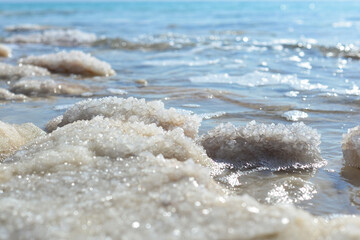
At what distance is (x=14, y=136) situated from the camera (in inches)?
120

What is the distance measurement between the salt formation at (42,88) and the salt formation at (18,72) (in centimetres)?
74

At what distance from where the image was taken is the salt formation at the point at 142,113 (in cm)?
311

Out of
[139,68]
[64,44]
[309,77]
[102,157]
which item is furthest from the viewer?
[64,44]

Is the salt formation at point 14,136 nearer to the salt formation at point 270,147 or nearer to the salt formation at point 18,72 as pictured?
the salt formation at point 270,147

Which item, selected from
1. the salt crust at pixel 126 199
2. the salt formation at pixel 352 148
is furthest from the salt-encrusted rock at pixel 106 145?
the salt formation at pixel 352 148

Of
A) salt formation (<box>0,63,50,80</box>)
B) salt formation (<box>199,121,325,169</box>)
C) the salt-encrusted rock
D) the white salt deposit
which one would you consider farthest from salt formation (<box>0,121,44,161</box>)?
salt formation (<box>0,63,50,80</box>)

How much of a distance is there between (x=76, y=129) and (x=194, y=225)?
131 cm

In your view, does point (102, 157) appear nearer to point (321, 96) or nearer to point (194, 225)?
point (194, 225)

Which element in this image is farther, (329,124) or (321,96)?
(321,96)

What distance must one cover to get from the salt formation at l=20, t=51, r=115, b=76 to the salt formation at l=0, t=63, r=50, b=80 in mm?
327

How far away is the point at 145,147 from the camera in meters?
2.40

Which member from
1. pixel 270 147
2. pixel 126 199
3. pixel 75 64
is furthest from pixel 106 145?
pixel 75 64

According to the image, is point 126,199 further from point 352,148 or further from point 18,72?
point 18,72

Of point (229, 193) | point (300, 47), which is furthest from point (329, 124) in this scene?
point (300, 47)
